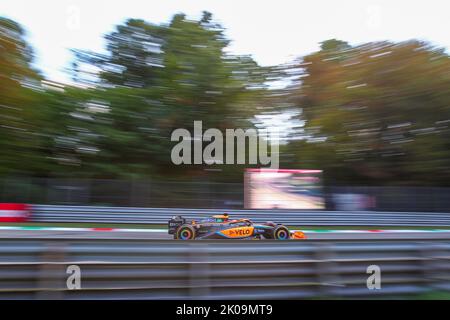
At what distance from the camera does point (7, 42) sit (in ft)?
64.7

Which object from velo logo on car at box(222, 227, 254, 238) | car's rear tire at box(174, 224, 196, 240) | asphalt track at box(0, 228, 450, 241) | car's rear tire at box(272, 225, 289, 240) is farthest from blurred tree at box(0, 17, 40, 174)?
car's rear tire at box(272, 225, 289, 240)

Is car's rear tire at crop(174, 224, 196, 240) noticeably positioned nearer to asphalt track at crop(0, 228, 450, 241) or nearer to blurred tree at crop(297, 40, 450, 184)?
asphalt track at crop(0, 228, 450, 241)

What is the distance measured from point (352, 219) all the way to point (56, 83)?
1593 cm

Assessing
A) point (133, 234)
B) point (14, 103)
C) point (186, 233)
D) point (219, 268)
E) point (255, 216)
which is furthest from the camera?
point (14, 103)

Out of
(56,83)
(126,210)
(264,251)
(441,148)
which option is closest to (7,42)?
(56,83)

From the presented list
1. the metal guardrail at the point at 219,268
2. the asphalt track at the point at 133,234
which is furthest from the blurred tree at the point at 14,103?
the metal guardrail at the point at 219,268

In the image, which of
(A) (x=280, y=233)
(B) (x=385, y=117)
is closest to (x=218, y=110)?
(B) (x=385, y=117)

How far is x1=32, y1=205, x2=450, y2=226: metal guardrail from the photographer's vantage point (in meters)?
14.5

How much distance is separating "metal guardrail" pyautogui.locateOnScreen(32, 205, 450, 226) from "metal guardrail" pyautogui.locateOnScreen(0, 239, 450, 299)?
1081 cm

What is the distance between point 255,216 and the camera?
1584cm

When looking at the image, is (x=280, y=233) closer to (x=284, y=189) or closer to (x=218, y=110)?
(x=284, y=189)

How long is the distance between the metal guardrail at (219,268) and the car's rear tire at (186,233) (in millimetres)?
5107

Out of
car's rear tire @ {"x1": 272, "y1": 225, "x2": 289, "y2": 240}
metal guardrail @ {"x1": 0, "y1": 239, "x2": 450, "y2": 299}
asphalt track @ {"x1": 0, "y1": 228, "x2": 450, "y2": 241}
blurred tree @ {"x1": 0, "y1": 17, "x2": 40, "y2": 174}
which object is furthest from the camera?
blurred tree @ {"x1": 0, "y1": 17, "x2": 40, "y2": 174}

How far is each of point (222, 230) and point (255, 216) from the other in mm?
6427
